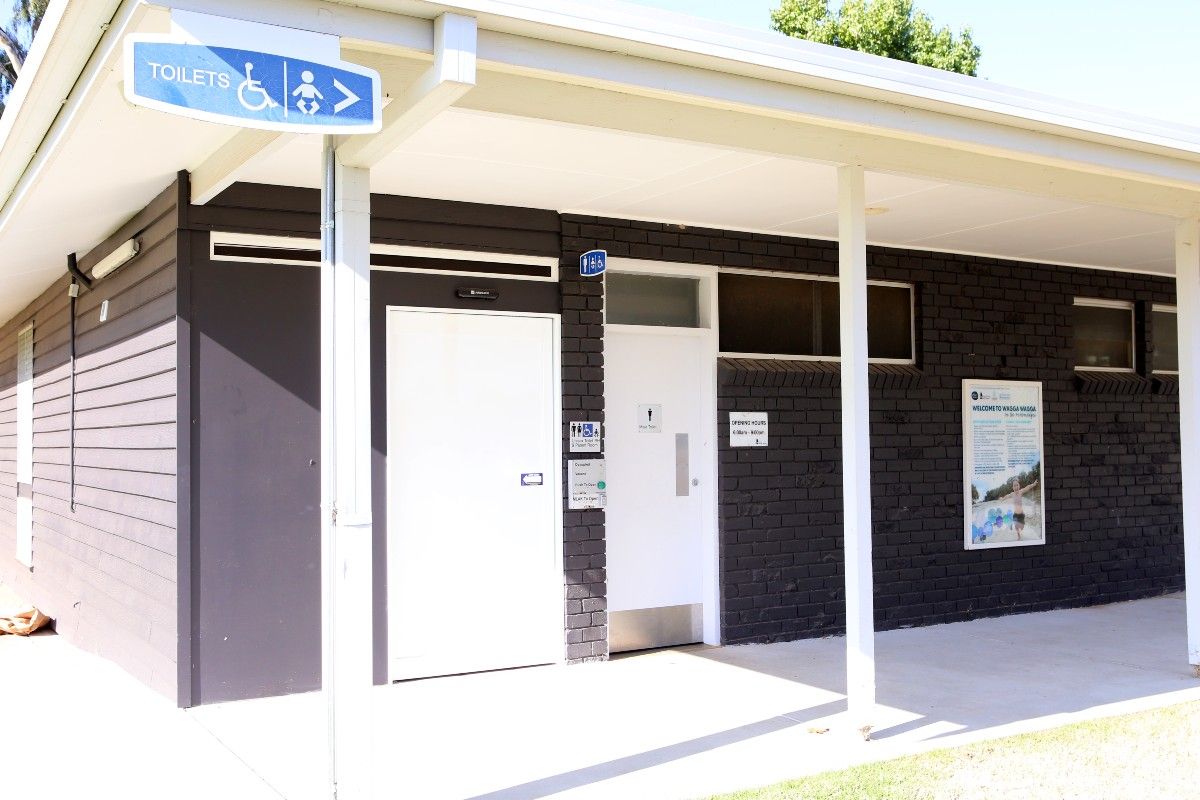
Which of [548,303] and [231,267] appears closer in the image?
[231,267]

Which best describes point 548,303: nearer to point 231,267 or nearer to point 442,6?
point 231,267

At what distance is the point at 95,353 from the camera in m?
8.11

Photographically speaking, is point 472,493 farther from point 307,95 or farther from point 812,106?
point 307,95

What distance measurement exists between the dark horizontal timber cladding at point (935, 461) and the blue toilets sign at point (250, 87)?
3.85m

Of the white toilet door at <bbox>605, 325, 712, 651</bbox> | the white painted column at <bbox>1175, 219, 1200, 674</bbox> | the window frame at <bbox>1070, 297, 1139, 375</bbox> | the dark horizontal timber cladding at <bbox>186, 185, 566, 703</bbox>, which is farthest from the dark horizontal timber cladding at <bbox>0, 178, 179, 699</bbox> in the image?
the window frame at <bbox>1070, 297, 1139, 375</bbox>

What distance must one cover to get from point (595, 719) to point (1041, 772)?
7.23 ft

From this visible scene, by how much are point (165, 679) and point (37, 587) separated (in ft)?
15.0

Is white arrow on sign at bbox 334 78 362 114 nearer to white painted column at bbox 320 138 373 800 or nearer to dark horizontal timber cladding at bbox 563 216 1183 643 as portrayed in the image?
white painted column at bbox 320 138 373 800

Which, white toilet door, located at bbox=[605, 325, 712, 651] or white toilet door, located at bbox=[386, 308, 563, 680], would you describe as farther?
white toilet door, located at bbox=[605, 325, 712, 651]

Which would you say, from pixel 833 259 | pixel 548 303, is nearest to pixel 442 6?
pixel 548 303

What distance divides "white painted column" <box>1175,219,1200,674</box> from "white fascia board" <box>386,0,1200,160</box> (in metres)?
1.08

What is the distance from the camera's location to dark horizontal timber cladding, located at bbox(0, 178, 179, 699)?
6.42 m

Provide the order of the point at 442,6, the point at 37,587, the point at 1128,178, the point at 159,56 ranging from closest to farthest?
the point at 159,56 → the point at 442,6 → the point at 1128,178 → the point at 37,587

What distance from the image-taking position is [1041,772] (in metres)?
4.93
